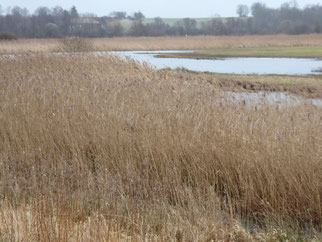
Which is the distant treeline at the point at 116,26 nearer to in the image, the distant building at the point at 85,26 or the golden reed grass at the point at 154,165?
the distant building at the point at 85,26

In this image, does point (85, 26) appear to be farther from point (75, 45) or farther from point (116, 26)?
point (75, 45)

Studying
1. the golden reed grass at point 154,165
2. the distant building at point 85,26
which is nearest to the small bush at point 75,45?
the golden reed grass at point 154,165

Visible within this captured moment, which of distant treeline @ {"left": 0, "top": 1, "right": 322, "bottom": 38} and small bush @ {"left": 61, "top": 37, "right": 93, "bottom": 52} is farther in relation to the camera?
distant treeline @ {"left": 0, "top": 1, "right": 322, "bottom": 38}

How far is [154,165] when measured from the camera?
571 cm

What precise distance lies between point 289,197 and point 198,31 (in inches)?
2609

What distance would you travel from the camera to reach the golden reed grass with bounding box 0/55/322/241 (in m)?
4.34

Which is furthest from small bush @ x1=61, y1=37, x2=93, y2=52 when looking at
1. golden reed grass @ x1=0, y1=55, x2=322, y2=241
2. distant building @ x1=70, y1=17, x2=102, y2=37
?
distant building @ x1=70, y1=17, x2=102, y2=37

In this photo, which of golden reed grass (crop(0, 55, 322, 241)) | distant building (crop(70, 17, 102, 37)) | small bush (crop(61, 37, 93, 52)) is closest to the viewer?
golden reed grass (crop(0, 55, 322, 241))

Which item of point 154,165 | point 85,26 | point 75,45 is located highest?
point 85,26

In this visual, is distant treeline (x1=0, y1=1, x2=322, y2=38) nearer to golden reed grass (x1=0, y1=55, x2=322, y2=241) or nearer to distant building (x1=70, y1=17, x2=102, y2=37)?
distant building (x1=70, y1=17, x2=102, y2=37)

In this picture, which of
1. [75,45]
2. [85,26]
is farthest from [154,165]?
[85,26]

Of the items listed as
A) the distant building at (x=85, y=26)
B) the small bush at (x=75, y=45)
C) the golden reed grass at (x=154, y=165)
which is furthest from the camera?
the distant building at (x=85, y=26)

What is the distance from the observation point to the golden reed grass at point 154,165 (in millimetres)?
4336

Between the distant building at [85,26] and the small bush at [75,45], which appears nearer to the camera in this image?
the small bush at [75,45]
